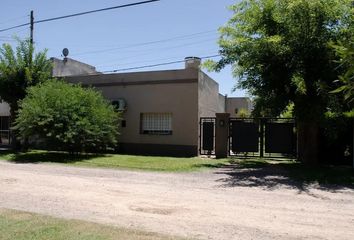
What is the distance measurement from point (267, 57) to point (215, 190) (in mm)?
6751

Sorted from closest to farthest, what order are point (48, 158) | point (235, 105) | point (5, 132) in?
point (48, 158), point (5, 132), point (235, 105)

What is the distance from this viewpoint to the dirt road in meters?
7.80

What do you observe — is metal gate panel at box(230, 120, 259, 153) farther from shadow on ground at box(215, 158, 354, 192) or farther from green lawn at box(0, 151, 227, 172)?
shadow on ground at box(215, 158, 354, 192)

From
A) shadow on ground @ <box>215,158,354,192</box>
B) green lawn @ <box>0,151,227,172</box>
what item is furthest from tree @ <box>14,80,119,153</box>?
shadow on ground @ <box>215,158,354,192</box>

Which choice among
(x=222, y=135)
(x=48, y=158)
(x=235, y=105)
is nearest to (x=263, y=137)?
(x=222, y=135)

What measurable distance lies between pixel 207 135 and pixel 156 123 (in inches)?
124

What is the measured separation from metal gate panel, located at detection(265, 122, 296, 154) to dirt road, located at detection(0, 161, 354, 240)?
5541mm

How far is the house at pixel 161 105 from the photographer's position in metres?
23.7

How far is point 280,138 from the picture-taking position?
21.8 m

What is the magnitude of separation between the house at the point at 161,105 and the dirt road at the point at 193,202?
25.0ft

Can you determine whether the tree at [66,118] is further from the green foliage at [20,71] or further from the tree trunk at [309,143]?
the tree trunk at [309,143]

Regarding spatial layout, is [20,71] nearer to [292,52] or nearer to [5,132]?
[5,132]

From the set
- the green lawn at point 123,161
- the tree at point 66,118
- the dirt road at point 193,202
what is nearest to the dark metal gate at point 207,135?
the green lawn at point 123,161

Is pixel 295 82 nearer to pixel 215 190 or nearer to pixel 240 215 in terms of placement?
pixel 215 190
